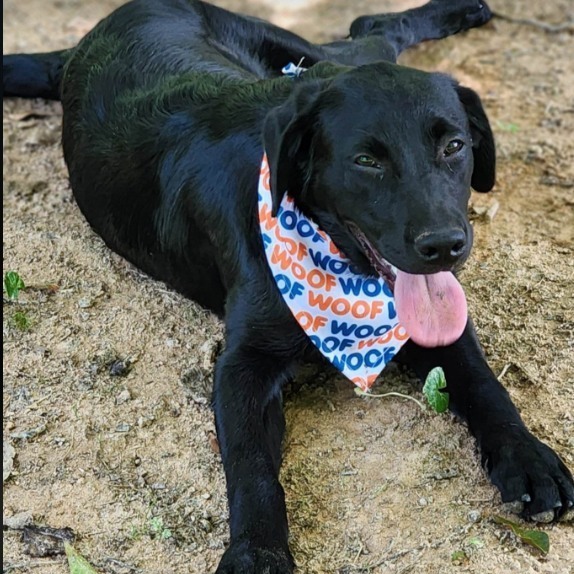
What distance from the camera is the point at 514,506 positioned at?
2.97 metres

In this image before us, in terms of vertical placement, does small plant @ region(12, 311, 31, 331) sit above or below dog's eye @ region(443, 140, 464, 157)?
below

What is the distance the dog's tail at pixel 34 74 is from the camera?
16.5 ft

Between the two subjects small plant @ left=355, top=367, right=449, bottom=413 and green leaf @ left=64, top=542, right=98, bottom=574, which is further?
small plant @ left=355, top=367, right=449, bottom=413

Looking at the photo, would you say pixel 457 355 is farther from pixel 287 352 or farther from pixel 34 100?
pixel 34 100

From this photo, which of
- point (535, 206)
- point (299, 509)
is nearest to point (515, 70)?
point (535, 206)

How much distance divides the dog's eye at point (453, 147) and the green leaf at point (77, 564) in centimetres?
155

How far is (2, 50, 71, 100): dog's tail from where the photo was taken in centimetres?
504

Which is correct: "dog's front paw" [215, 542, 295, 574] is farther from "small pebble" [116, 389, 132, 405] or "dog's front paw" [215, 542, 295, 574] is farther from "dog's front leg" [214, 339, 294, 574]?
"small pebble" [116, 389, 132, 405]

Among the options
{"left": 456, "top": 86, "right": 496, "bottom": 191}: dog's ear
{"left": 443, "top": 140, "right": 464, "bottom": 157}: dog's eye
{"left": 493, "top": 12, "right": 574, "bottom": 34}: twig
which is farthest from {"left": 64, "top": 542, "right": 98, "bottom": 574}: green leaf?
{"left": 493, "top": 12, "right": 574, "bottom": 34}: twig

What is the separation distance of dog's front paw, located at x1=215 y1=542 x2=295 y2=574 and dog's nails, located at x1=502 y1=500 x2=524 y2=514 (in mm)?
652

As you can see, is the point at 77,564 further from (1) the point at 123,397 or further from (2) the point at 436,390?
(2) the point at 436,390

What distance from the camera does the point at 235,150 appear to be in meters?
3.54

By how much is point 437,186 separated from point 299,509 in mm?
1043

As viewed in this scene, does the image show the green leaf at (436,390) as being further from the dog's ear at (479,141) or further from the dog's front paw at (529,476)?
the dog's ear at (479,141)
